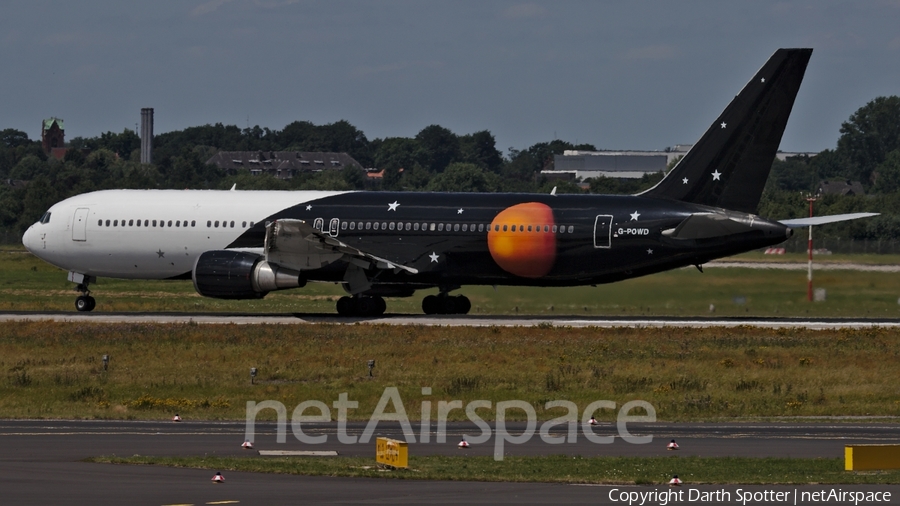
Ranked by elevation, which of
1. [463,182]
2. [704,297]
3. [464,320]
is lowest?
[464,320]

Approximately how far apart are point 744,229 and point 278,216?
632 inches

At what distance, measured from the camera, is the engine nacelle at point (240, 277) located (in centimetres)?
4622

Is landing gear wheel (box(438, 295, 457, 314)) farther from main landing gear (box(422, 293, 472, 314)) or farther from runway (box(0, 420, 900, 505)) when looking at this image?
runway (box(0, 420, 900, 505))

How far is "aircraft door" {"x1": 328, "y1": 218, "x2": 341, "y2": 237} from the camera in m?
48.3

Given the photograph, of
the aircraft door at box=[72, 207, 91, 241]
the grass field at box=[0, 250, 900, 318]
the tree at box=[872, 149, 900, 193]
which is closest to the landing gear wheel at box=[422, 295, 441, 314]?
the grass field at box=[0, 250, 900, 318]

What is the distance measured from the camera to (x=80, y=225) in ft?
166

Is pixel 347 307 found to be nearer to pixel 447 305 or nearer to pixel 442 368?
pixel 447 305

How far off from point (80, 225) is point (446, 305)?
13.8 metres

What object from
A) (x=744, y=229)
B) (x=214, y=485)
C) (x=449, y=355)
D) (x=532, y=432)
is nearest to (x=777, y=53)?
(x=744, y=229)

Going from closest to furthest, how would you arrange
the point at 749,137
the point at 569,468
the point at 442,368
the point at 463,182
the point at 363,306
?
the point at 569,468 → the point at 442,368 → the point at 749,137 → the point at 363,306 → the point at 463,182

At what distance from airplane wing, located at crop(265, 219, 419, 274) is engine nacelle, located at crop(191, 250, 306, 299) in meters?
0.43

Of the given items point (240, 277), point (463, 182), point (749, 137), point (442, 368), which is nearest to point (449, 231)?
point (240, 277)

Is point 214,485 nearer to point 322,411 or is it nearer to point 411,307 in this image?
point 322,411

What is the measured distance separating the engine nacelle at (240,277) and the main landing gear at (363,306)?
2631 millimetres
